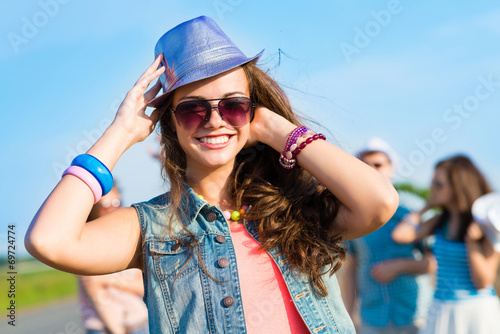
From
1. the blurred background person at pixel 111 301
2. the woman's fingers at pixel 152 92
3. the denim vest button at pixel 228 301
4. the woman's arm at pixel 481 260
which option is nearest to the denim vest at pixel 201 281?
the denim vest button at pixel 228 301

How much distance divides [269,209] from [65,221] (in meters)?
0.82

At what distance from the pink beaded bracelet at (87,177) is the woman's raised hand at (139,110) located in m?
0.26

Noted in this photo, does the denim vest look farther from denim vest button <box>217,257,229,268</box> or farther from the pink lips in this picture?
the pink lips

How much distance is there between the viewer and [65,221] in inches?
78.6

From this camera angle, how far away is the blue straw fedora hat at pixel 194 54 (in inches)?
90.0

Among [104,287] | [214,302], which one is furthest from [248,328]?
[104,287]

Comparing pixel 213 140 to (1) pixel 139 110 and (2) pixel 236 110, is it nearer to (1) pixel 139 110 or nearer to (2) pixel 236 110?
(2) pixel 236 110

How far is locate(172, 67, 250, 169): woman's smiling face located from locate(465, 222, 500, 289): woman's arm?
9.92 feet

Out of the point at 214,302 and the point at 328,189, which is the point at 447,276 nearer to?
the point at 328,189

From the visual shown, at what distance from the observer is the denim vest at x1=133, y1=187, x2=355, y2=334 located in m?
2.10

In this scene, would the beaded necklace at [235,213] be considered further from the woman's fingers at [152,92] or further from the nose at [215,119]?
the woman's fingers at [152,92]

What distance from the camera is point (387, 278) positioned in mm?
A: 5055

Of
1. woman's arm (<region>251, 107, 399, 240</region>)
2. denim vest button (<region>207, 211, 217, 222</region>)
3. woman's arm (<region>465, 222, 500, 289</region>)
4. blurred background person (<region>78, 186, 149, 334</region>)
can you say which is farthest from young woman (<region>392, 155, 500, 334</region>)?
denim vest button (<region>207, 211, 217, 222</region>)

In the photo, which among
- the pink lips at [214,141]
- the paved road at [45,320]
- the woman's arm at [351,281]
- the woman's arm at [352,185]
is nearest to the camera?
the woman's arm at [352,185]
